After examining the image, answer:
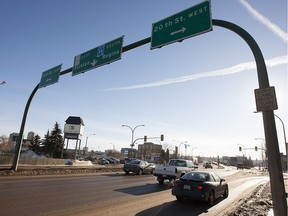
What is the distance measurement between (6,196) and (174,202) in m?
6.94

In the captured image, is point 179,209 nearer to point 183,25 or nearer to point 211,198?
point 211,198

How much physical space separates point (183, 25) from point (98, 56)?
6.64m

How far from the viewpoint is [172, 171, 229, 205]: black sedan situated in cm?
1085

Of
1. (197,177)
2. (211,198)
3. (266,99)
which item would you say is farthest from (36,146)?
(266,99)

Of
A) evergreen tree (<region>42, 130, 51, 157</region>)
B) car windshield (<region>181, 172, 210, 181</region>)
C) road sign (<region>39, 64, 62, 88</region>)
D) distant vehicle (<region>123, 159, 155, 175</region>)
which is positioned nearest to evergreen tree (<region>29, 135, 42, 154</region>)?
evergreen tree (<region>42, 130, 51, 157</region>)

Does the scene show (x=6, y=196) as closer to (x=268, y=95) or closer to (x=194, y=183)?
(x=194, y=183)

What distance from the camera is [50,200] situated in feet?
31.9

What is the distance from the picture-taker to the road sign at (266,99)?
21.8 feet

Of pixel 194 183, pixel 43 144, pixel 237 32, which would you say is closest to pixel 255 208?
pixel 194 183

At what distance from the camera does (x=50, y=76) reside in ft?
63.9

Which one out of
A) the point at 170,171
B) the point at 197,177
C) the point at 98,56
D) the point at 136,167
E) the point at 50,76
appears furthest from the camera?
the point at 136,167

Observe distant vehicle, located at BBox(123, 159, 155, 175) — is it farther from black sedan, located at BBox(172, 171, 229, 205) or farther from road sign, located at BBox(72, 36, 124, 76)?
black sedan, located at BBox(172, 171, 229, 205)

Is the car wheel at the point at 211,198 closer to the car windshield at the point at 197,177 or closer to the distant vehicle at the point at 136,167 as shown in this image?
the car windshield at the point at 197,177

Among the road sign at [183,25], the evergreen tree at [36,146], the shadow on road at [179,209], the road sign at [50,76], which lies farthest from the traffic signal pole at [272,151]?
the evergreen tree at [36,146]
